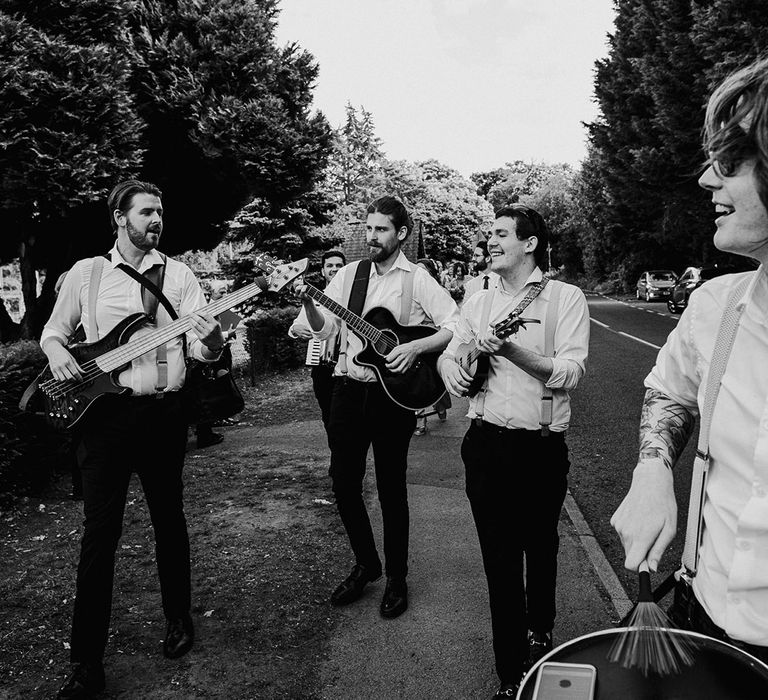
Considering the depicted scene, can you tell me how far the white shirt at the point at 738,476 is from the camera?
1.44 metres

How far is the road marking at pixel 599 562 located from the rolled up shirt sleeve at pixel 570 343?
4.99 ft

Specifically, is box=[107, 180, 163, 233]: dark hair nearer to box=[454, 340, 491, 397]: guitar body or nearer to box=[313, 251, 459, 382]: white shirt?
box=[313, 251, 459, 382]: white shirt

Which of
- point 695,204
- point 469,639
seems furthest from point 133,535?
point 695,204

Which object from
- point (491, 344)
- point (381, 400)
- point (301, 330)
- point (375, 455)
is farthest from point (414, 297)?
point (491, 344)

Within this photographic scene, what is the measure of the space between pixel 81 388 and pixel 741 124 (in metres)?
2.96

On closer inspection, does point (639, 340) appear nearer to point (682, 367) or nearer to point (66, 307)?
point (66, 307)

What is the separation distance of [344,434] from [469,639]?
130 centimetres

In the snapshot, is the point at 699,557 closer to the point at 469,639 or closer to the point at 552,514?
the point at 552,514

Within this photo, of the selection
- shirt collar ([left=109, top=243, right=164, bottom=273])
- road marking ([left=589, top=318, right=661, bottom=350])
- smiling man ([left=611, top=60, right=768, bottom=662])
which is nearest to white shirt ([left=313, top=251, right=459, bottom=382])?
shirt collar ([left=109, top=243, right=164, bottom=273])

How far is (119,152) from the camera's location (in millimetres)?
8820

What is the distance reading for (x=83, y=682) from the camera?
3170mm

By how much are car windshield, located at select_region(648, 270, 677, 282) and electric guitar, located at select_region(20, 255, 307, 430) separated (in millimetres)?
39990

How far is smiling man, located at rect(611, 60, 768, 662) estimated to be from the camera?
1.43 metres

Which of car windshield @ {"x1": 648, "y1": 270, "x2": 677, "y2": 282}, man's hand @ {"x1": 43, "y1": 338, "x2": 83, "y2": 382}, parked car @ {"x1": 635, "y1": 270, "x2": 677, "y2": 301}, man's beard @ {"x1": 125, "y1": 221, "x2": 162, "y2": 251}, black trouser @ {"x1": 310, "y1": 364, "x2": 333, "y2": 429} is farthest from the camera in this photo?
car windshield @ {"x1": 648, "y1": 270, "x2": 677, "y2": 282}
